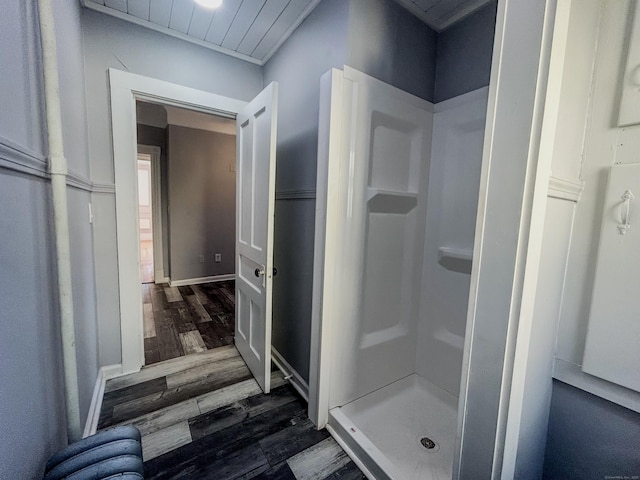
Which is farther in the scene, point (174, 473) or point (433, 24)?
point (433, 24)

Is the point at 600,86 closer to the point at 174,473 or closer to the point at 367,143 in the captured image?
the point at 367,143

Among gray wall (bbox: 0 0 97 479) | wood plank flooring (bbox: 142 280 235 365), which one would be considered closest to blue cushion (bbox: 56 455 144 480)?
gray wall (bbox: 0 0 97 479)

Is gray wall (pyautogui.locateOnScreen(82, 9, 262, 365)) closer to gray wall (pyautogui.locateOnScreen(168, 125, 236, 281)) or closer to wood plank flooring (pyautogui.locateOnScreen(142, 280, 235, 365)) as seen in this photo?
wood plank flooring (pyautogui.locateOnScreen(142, 280, 235, 365))

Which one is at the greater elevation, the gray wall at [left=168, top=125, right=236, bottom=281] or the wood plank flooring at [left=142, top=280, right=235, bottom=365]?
the gray wall at [left=168, top=125, right=236, bottom=281]

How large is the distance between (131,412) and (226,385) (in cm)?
53

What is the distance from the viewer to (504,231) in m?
0.73

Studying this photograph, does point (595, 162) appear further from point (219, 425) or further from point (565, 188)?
point (219, 425)

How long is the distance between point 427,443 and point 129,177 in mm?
2418

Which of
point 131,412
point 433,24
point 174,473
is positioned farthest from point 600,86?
point 131,412

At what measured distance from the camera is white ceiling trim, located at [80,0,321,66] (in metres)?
1.64

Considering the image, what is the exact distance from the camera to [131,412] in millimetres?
1581

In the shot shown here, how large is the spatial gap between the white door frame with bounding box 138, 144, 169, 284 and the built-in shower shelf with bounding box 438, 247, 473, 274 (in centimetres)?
390

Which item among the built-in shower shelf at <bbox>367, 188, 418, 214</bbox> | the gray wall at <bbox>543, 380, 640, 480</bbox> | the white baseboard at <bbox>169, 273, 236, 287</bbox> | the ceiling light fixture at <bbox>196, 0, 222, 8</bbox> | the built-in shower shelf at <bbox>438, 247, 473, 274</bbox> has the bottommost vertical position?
the white baseboard at <bbox>169, 273, 236, 287</bbox>

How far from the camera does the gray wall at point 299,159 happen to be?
1.54m
